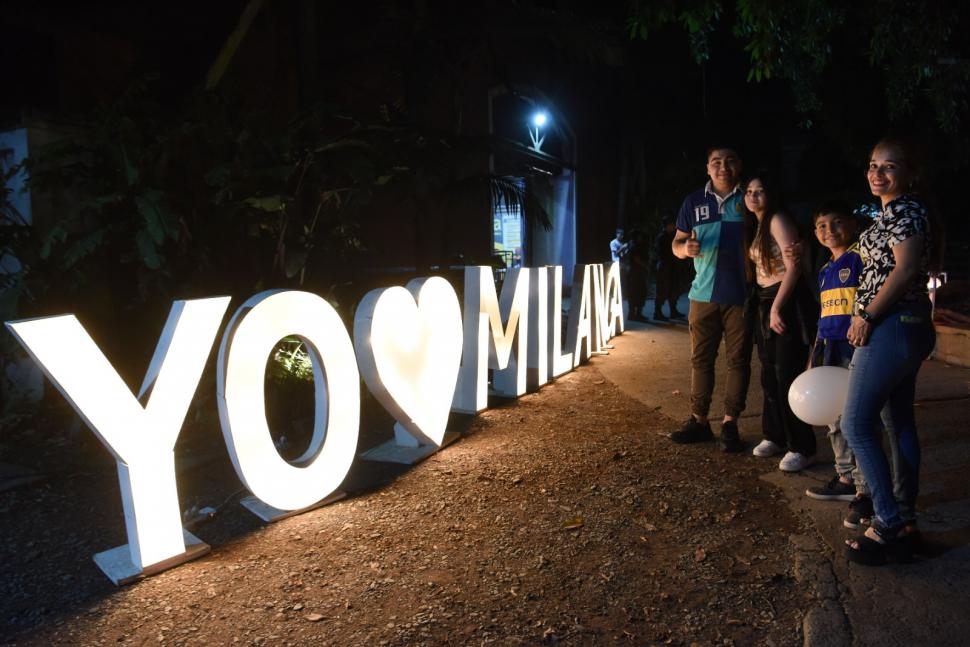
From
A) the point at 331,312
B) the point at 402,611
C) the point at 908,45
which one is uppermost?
the point at 908,45

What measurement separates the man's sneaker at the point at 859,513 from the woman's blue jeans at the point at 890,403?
0.30 metres

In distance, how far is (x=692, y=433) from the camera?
4.64m

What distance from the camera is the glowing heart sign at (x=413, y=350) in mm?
3904

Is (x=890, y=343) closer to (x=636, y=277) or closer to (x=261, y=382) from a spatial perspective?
(x=261, y=382)

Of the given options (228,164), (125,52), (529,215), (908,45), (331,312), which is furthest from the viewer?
(529,215)

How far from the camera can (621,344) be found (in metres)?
9.05

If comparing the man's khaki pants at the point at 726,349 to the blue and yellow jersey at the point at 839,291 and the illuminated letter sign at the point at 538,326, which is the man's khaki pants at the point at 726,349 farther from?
the illuminated letter sign at the point at 538,326

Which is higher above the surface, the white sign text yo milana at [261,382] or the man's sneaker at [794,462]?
the white sign text yo milana at [261,382]

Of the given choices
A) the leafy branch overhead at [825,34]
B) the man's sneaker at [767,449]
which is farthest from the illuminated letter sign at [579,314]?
the man's sneaker at [767,449]

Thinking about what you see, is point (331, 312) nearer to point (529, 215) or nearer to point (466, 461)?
point (466, 461)

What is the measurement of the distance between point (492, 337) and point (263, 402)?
2576 mm

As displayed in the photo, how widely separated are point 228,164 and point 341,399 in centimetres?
204

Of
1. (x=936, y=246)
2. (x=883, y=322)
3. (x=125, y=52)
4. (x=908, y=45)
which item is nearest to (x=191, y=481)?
(x=883, y=322)

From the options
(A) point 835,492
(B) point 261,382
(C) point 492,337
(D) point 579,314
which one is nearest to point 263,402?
(B) point 261,382
